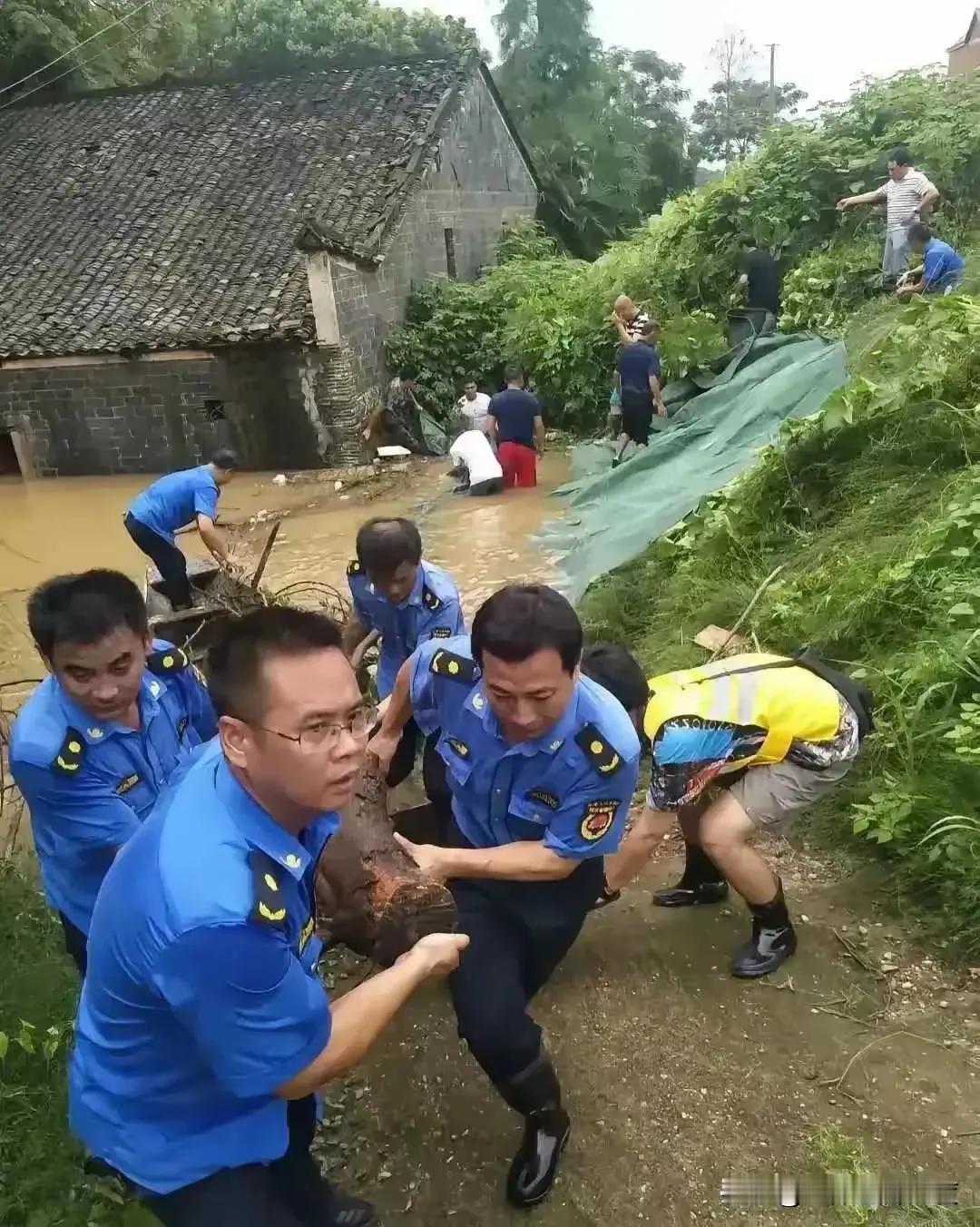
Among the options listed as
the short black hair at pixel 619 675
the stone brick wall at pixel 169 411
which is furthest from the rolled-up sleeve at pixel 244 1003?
the stone brick wall at pixel 169 411

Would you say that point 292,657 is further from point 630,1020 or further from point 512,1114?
point 630,1020

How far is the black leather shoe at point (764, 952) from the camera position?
3.43 meters

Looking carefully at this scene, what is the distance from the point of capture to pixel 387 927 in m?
2.47

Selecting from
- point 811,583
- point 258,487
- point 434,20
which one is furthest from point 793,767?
point 434,20

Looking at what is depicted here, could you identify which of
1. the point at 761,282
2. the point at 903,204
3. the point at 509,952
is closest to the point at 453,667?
the point at 509,952

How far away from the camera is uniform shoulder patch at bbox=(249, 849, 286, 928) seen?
5.09 ft

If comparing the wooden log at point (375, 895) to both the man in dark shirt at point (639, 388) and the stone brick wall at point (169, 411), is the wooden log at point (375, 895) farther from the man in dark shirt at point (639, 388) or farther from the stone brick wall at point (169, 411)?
the stone brick wall at point (169, 411)

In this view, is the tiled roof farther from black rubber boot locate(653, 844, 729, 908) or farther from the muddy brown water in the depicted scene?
the muddy brown water

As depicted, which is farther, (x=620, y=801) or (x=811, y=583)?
(x=811, y=583)

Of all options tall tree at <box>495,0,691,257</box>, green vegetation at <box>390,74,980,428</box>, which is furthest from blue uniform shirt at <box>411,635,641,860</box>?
tall tree at <box>495,0,691,257</box>

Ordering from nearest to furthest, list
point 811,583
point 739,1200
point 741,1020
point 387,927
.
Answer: point 387,927 → point 739,1200 → point 741,1020 → point 811,583

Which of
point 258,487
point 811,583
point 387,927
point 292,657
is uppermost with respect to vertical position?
point 292,657

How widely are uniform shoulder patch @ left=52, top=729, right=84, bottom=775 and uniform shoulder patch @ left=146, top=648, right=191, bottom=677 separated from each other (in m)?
0.45

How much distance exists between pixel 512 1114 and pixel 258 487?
12.0m
